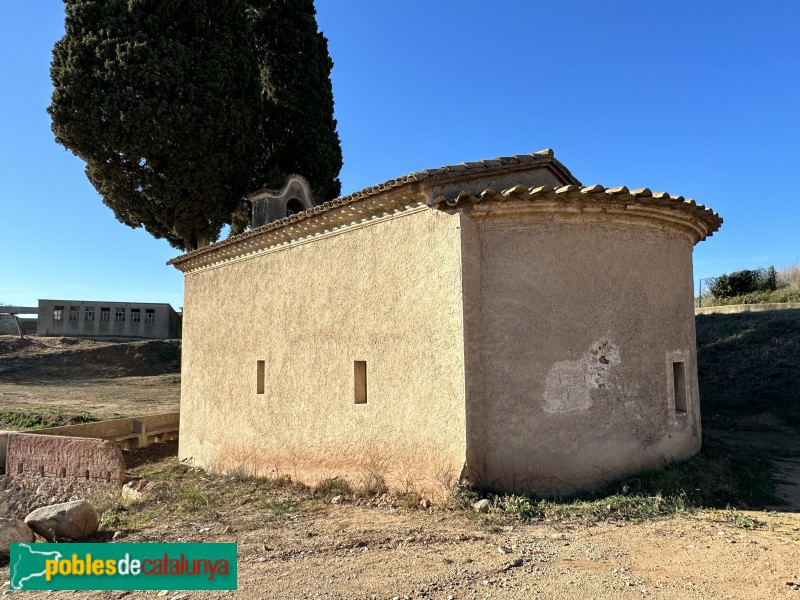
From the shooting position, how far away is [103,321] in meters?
31.5

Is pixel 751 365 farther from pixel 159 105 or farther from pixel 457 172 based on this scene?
pixel 159 105

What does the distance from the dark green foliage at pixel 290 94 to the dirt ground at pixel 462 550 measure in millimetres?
12784

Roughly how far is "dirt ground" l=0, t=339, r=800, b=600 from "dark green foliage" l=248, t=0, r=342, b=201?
12.8 meters

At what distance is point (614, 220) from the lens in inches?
304

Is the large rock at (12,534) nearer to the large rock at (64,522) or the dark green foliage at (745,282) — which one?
the large rock at (64,522)

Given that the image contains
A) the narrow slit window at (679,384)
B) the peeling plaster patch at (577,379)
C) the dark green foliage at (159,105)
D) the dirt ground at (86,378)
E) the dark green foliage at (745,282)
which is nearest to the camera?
the peeling plaster patch at (577,379)

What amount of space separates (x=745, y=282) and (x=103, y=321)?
110ft

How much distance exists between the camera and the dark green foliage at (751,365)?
1477cm

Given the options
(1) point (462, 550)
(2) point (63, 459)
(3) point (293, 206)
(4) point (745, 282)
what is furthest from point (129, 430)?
(4) point (745, 282)

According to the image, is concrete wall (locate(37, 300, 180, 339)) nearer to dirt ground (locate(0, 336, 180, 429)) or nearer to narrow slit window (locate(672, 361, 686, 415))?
dirt ground (locate(0, 336, 180, 429))

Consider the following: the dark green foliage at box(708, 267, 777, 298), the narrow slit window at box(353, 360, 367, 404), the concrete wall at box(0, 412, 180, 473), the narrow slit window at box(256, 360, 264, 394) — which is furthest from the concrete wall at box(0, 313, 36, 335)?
the dark green foliage at box(708, 267, 777, 298)

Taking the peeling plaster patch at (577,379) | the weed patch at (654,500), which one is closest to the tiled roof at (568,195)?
the peeling plaster patch at (577,379)

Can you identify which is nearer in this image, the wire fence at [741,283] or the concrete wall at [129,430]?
the concrete wall at [129,430]

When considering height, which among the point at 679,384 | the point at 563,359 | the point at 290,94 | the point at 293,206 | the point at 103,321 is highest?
the point at 290,94
